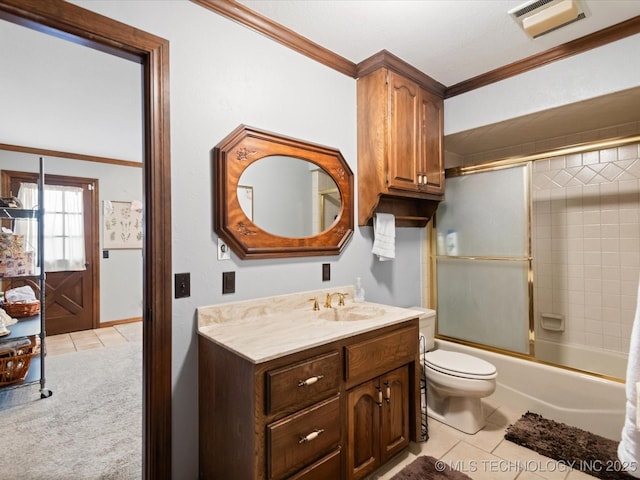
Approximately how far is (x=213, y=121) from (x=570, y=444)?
2747mm

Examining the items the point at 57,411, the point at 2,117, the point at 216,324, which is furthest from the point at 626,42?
the point at 2,117

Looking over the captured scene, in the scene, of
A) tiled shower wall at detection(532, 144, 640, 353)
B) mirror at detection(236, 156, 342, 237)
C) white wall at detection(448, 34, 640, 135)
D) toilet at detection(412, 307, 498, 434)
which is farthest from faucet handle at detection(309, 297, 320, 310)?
tiled shower wall at detection(532, 144, 640, 353)

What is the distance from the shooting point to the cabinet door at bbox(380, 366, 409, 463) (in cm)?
169

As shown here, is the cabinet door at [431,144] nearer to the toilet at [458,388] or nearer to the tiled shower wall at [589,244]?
the tiled shower wall at [589,244]

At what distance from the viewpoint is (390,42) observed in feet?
6.70

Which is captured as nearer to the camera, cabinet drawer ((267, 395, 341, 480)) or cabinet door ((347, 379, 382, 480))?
cabinet drawer ((267, 395, 341, 480))

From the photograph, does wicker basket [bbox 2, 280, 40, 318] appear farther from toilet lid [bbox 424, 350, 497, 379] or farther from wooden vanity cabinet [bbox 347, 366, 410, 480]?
toilet lid [bbox 424, 350, 497, 379]

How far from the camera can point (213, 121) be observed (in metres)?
1.67

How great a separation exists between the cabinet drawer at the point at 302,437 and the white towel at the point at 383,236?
1.20m

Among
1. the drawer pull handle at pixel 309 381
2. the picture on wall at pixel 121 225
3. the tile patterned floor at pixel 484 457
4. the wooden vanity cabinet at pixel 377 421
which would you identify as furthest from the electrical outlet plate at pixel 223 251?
the picture on wall at pixel 121 225

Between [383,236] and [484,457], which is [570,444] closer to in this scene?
[484,457]

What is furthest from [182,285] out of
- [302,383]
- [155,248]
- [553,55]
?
[553,55]

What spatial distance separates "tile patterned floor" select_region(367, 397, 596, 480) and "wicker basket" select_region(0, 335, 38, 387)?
2.87 metres

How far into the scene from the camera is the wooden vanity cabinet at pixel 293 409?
1.22 m
